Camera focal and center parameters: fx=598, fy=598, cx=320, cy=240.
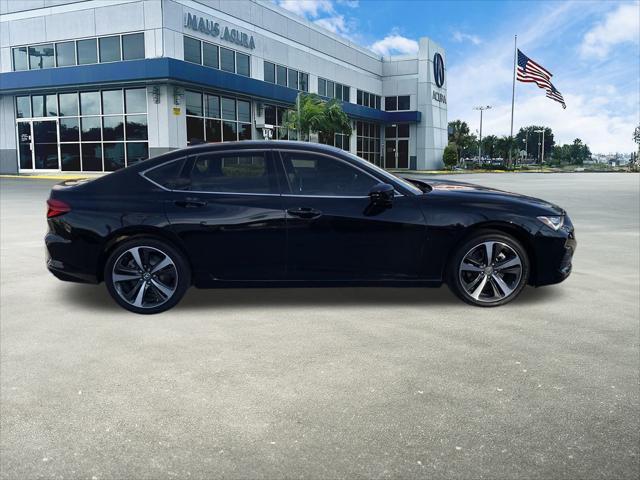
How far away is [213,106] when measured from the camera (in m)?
34.0

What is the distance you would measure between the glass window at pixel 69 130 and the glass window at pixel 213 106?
23.8 ft

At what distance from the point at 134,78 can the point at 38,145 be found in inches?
377

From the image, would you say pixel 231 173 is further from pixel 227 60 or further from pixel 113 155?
pixel 227 60

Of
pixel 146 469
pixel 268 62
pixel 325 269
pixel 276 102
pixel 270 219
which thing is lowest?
pixel 146 469

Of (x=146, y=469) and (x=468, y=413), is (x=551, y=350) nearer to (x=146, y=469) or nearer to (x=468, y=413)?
(x=468, y=413)

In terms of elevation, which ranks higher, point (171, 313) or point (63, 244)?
point (63, 244)

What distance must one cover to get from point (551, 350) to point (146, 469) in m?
3.01

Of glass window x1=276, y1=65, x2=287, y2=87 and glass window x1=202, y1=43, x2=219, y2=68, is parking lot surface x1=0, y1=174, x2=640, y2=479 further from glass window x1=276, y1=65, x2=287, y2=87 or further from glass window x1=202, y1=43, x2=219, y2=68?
glass window x1=276, y1=65, x2=287, y2=87

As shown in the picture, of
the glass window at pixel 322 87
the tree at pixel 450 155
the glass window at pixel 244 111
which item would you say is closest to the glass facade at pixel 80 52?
the glass window at pixel 244 111

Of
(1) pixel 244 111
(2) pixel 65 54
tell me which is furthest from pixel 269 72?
(2) pixel 65 54

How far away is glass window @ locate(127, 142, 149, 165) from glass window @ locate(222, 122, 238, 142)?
16.6 feet

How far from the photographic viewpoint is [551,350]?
14.4ft

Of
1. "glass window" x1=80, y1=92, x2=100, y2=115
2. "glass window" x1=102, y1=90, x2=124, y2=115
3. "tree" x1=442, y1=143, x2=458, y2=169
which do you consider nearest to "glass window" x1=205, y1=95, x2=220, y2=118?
"glass window" x1=102, y1=90, x2=124, y2=115

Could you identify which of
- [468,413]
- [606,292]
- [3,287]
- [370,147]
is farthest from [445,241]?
[370,147]
